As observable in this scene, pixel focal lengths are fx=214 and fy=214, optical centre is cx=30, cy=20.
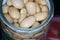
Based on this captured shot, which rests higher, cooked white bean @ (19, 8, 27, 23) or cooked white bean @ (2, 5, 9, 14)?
cooked white bean @ (2, 5, 9, 14)

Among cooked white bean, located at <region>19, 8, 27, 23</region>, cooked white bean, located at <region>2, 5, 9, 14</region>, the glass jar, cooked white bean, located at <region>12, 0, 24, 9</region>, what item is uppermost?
cooked white bean, located at <region>12, 0, 24, 9</region>

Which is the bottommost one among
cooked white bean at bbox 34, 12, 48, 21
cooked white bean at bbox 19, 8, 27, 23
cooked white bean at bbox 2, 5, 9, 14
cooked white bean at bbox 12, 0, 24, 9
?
cooked white bean at bbox 34, 12, 48, 21

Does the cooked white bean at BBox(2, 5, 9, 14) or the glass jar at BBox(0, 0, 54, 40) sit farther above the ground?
the cooked white bean at BBox(2, 5, 9, 14)
